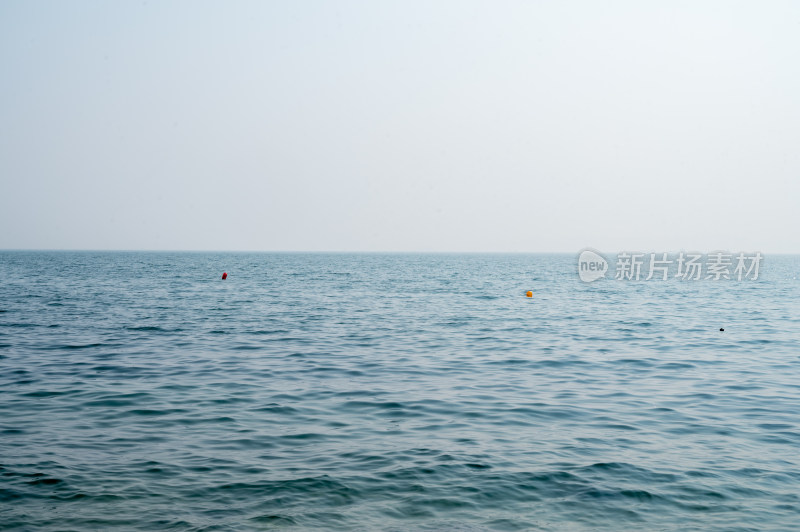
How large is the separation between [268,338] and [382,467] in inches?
757

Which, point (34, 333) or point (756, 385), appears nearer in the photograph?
point (756, 385)

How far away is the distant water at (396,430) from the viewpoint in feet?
35.2

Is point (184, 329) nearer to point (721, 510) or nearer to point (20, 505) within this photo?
point (20, 505)

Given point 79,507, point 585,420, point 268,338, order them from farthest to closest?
1. point 268,338
2. point 585,420
3. point 79,507

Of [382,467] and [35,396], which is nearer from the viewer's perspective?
[382,467]

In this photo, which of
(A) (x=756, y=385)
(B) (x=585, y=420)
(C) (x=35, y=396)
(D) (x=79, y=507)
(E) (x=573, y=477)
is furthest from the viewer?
(A) (x=756, y=385)

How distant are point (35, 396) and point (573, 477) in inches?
525

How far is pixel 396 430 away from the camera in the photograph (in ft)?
50.1

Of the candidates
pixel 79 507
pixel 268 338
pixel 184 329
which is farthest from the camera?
pixel 184 329

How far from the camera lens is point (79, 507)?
10.7 meters

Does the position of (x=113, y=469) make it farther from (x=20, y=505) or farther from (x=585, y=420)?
(x=585, y=420)

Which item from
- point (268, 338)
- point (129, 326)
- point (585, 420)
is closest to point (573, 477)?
point (585, 420)

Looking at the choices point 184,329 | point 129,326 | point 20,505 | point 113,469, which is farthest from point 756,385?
point 129,326

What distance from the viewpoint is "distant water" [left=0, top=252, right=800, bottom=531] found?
422 inches
